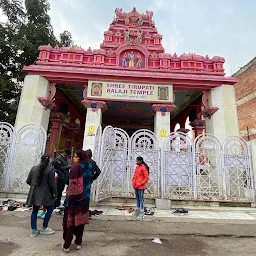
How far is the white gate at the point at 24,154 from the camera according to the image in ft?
22.8

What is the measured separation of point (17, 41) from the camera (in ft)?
41.6

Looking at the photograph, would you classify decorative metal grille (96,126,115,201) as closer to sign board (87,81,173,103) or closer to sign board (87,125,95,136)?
sign board (87,125,95,136)

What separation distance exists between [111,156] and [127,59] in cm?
718

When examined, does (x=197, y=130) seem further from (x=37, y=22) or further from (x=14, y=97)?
(x=37, y=22)

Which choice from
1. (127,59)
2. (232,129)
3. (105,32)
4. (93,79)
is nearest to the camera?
(232,129)

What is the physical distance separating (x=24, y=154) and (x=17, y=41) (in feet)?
30.0

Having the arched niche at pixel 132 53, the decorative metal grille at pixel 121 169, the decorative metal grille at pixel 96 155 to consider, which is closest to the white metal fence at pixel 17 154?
the decorative metal grille at pixel 96 155

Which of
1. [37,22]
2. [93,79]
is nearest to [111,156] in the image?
[93,79]

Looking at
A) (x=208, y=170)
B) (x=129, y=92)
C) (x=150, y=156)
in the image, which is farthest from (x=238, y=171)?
(x=129, y=92)

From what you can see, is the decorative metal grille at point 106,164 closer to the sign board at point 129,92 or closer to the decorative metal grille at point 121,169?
the decorative metal grille at point 121,169

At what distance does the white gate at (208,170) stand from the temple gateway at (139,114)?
0.12 feet

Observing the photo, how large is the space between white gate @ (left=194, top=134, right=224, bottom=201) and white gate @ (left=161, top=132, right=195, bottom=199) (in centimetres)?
25

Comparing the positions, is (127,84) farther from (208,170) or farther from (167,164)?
(208,170)

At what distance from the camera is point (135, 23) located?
15.3m
